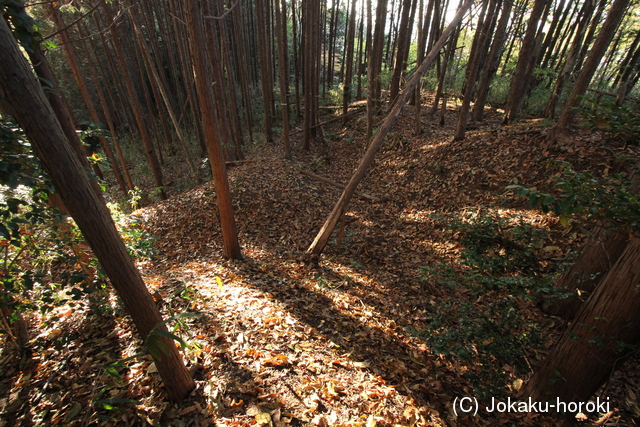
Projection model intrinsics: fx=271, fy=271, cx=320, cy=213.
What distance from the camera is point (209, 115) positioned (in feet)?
14.9

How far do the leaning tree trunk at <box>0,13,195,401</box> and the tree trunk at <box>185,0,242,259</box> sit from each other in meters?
3.04

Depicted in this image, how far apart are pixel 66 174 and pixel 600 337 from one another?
4124 mm

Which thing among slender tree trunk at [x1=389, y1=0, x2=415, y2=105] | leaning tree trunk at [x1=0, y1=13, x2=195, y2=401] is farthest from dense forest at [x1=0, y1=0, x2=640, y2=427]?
slender tree trunk at [x1=389, y1=0, x2=415, y2=105]

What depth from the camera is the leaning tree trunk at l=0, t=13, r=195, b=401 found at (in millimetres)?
1403

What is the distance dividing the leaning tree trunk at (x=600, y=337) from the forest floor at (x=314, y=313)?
0.42 m

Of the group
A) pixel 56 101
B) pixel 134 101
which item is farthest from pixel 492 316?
pixel 134 101

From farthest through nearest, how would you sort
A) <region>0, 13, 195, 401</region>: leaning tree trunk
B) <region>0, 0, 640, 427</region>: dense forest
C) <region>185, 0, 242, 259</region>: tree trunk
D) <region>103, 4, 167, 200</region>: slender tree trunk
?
<region>103, 4, 167, 200</region>: slender tree trunk
<region>185, 0, 242, 259</region>: tree trunk
<region>0, 0, 640, 427</region>: dense forest
<region>0, 13, 195, 401</region>: leaning tree trunk

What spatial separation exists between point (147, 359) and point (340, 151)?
11.1 meters

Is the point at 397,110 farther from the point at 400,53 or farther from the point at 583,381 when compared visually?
the point at 400,53

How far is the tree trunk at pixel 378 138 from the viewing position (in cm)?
504

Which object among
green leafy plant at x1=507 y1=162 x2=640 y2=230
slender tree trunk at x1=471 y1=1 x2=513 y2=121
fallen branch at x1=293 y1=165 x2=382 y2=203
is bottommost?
fallen branch at x1=293 y1=165 x2=382 y2=203

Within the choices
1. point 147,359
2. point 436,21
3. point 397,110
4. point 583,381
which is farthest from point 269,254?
point 436,21

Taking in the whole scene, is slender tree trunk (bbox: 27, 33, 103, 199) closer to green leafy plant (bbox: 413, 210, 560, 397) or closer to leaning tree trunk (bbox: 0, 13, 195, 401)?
leaning tree trunk (bbox: 0, 13, 195, 401)

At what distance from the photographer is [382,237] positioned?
7.11 meters
